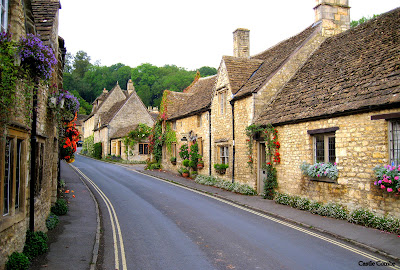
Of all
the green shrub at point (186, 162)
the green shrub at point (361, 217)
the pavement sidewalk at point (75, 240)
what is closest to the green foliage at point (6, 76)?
the pavement sidewalk at point (75, 240)

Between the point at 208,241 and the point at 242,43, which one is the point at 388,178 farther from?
the point at 242,43

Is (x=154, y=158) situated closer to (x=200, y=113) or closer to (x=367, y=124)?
(x=200, y=113)

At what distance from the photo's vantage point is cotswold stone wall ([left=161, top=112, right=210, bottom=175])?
24.0 meters

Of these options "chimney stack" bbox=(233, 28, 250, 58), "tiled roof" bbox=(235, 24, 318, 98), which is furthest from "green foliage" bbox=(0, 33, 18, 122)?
"chimney stack" bbox=(233, 28, 250, 58)

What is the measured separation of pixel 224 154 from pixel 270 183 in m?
6.01

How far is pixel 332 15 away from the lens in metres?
18.9

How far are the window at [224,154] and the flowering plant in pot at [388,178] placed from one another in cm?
1168

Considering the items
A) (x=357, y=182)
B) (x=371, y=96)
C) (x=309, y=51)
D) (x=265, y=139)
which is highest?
(x=309, y=51)

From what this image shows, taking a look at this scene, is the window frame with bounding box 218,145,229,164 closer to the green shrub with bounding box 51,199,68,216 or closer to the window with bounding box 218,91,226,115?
the window with bounding box 218,91,226,115

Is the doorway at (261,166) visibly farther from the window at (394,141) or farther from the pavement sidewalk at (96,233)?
the window at (394,141)

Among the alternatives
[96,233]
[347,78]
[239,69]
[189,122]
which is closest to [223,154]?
[239,69]

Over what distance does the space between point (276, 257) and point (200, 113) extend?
1856 cm

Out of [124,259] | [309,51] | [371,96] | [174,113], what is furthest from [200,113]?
[124,259]

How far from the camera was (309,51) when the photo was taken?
18.5 m
